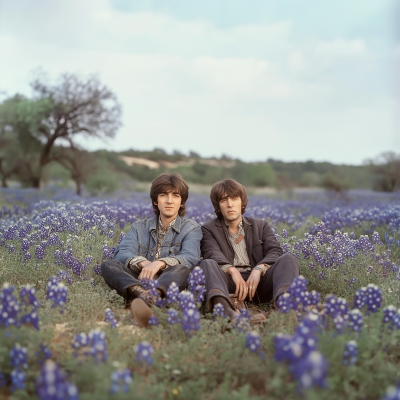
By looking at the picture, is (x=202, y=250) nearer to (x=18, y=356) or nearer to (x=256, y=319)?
(x=256, y=319)

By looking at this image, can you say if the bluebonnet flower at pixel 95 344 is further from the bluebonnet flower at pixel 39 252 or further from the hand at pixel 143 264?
the bluebonnet flower at pixel 39 252

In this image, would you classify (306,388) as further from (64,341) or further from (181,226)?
(181,226)

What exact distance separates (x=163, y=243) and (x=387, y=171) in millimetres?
33036

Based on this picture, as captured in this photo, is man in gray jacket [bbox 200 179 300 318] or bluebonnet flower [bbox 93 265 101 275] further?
bluebonnet flower [bbox 93 265 101 275]

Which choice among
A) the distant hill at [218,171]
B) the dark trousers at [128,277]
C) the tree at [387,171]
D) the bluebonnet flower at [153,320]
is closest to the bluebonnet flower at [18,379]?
the bluebonnet flower at [153,320]

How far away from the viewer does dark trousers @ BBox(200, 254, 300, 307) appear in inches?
174

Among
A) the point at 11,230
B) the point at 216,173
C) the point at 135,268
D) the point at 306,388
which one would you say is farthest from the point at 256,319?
the point at 216,173

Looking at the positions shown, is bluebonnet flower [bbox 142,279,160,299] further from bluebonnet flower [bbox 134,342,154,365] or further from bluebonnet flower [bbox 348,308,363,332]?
bluebonnet flower [bbox 348,308,363,332]

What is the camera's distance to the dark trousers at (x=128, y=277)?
4.61m

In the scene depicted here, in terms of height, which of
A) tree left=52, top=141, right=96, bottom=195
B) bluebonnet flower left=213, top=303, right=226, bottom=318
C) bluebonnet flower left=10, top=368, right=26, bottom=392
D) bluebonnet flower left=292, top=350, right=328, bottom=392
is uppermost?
tree left=52, top=141, right=96, bottom=195

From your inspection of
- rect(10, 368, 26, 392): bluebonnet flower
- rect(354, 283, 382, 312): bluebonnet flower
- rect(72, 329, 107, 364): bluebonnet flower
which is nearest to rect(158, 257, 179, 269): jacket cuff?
rect(72, 329, 107, 364): bluebonnet flower

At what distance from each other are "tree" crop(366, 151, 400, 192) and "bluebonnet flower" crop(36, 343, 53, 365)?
34.5 metres

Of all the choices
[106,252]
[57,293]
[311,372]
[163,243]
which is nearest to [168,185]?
[163,243]

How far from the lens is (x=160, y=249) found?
5.34m
